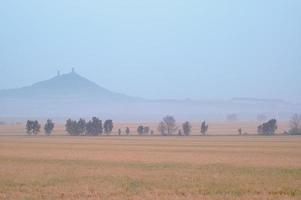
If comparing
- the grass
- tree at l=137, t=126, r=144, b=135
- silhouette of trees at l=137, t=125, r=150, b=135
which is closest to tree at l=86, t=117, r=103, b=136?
tree at l=137, t=126, r=144, b=135

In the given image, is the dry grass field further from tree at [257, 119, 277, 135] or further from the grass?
tree at [257, 119, 277, 135]

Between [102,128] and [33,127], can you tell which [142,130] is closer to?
[102,128]

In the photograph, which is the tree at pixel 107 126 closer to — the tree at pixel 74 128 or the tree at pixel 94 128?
the tree at pixel 94 128

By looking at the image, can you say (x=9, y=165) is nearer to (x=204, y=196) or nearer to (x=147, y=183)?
(x=147, y=183)

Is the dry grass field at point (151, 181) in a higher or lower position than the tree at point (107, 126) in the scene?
lower

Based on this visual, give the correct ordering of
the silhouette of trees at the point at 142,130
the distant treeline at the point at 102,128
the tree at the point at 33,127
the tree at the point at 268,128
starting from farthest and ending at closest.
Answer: the tree at the point at 33,127 < the silhouette of trees at the point at 142,130 < the distant treeline at the point at 102,128 < the tree at the point at 268,128

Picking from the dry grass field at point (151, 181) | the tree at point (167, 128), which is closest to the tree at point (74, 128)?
the tree at point (167, 128)

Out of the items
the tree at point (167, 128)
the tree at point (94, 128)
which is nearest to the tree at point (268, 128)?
the tree at point (167, 128)

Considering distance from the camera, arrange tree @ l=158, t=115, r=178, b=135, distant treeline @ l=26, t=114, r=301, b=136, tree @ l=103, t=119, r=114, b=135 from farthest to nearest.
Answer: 1. tree @ l=103, t=119, r=114, b=135
2. tree @ l=158, t=115, r=178, b=135
3. distant treeline @ l=26, t=114, r=301, b=136

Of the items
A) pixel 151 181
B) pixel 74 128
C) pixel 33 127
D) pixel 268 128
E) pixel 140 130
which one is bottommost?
pixel 151 181

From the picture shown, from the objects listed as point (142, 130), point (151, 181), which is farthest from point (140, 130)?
point (151, 181)

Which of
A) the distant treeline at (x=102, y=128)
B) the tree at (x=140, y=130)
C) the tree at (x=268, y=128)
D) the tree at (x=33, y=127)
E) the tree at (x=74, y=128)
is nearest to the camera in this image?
the tree at (x=268, y=128)

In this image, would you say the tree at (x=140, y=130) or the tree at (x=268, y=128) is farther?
the tree at (x=140, y=130)

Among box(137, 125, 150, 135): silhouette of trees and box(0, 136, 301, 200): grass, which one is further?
box(137, 125, 150, 135): silhouette of trees
